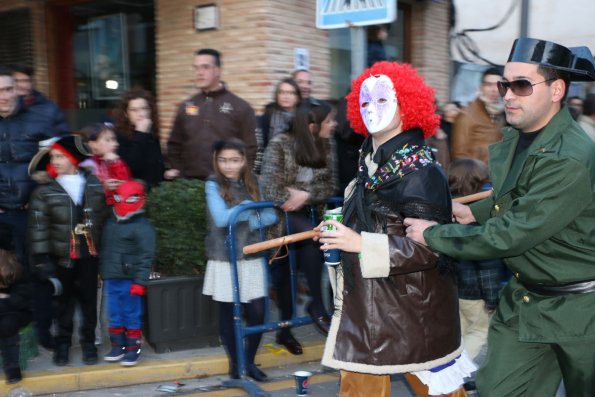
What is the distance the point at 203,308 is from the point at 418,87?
3.02 metres

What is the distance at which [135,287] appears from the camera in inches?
201

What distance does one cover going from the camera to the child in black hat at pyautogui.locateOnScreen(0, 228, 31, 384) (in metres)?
4.71

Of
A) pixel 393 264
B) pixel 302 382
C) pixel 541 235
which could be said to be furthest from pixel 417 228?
pixel 302 382

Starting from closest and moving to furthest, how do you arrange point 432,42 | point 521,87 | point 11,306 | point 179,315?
point 521,87
point 11,306
point 179,315
point 432,42

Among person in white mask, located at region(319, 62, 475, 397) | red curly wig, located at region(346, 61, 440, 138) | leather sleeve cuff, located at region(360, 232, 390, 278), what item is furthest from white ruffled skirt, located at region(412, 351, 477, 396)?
red curly wig, located at region(346, 61, 440, 138)

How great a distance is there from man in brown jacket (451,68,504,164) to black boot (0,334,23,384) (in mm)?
4177

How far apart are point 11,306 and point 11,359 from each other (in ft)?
1.23

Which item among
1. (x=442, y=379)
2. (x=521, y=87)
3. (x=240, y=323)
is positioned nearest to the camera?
(x=521, y=87)

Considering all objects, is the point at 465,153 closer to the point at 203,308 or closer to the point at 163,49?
the point at 203,308

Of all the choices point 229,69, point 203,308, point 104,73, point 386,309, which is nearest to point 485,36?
point 229,69

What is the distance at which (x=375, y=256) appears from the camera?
3.05 m

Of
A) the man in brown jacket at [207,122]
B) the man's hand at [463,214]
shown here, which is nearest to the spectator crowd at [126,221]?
the man in brown jacket at [207,122]

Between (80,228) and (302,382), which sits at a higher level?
(80,228)

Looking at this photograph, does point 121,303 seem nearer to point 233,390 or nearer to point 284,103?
point 233,390
